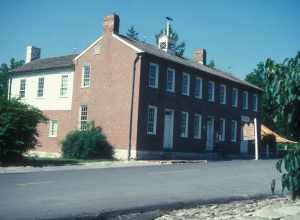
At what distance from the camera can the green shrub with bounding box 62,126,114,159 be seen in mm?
26031

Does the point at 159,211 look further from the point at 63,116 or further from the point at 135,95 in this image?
the point at 63,116

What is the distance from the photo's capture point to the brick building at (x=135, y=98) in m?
26.4

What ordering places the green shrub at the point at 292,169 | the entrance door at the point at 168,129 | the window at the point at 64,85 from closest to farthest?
1. the green shrub at the point at 292,169
2. the entrance door at the point at 168,129
3. the window at the point at 64,85

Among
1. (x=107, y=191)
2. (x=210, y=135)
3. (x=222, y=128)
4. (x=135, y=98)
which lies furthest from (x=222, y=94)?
(x=107, y=191)

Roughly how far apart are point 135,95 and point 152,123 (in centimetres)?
237

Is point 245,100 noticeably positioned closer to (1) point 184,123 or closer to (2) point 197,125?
(2) point 197,125

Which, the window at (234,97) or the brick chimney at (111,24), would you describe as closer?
the brick chimney at (111,24)

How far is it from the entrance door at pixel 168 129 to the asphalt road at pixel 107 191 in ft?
38.5

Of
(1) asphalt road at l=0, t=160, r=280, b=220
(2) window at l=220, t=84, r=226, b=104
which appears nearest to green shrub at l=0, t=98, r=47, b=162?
(1) asphalt road at l=0, t=160, r=280, b=220

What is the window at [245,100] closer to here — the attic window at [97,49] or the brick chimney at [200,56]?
the brick chimney at [200,56]

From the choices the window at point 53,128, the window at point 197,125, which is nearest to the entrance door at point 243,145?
the window at point 197,125

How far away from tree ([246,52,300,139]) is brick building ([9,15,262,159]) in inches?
811

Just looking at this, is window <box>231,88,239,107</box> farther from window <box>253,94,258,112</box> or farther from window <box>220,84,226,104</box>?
window <box>253,94,258,112</box>

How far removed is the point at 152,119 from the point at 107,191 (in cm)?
1616
